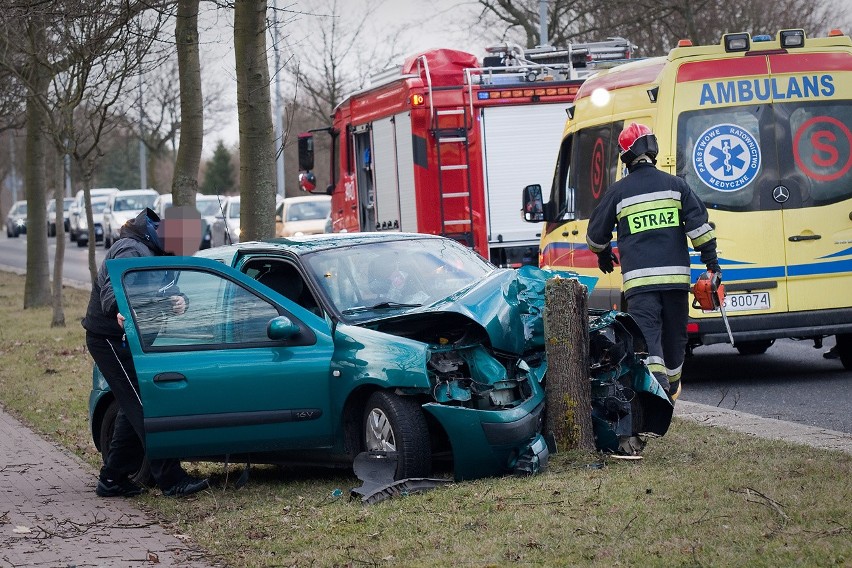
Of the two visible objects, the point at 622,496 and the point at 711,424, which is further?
the point at 711,424

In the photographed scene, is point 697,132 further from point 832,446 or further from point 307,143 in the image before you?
point 307,143

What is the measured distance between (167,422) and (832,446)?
375 centimetres

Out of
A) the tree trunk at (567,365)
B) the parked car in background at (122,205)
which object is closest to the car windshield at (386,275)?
the tree trunk at (567,365)

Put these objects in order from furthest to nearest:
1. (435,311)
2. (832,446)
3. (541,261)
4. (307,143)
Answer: (307,143), (541,261), (832,446), (435,311)

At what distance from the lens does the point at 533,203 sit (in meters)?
12.4

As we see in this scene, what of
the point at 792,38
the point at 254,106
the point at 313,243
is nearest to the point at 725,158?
the point at 792,38

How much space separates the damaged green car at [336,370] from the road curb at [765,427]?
122cm

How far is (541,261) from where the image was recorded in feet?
42.0

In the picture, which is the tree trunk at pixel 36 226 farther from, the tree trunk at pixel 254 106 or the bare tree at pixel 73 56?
the tree trunk at pixel 254 106

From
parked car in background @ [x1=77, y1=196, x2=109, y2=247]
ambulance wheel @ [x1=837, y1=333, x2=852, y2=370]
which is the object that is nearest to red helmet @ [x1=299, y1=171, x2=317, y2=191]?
ambulance wheel @ [x1=837, y1=333, x2=852, y2=370]

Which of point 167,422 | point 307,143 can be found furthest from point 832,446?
point 307,143

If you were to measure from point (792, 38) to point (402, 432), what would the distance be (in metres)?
5.70

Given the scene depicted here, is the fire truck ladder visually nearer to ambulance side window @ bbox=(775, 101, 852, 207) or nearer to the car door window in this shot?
ambulance side window @ bbox=(775, 101, 852, 207)

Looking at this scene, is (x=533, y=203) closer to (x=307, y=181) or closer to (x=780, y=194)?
(x=780, y=194)
